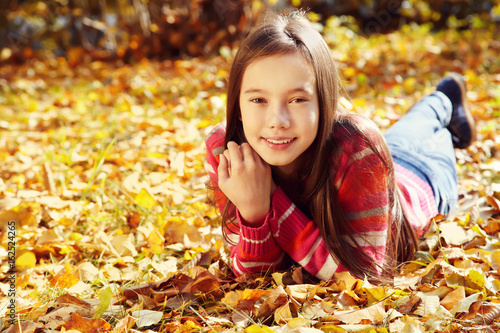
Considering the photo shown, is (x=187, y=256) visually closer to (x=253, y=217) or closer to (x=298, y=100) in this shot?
(x=253, y=217)

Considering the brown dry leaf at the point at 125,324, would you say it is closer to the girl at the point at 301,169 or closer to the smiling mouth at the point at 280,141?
the girl at the point at 301,169

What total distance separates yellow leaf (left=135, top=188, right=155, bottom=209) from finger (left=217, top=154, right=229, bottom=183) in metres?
0.65

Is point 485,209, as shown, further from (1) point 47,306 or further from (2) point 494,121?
(1) point 47,306

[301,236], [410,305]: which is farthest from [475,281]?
[301,236]

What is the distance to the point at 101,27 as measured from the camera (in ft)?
20.5

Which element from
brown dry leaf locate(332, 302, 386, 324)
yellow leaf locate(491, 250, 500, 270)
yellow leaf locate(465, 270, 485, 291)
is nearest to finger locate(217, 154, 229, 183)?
brown dry leaf locate(332, 302, 386, 324)

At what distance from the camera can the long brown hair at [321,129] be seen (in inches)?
57.2

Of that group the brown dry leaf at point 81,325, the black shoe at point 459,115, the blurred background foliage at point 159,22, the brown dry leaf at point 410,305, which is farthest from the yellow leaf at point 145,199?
the blurred background foliage at point 159,22

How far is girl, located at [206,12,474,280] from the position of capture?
56.7 inches

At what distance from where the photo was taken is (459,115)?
2.81 m

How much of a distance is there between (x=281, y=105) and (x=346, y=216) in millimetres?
456

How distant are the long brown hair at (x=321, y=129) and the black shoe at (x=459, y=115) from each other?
130 cm

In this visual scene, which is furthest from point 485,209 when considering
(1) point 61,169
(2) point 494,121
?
(1) point 61,169

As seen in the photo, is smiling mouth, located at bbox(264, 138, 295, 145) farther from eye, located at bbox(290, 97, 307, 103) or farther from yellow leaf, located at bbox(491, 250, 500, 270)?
yellow leaf, located at bbox(491, 250, 500, 270)
